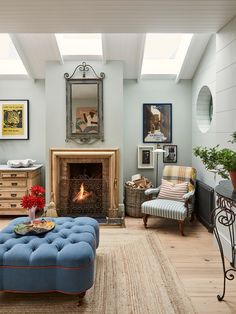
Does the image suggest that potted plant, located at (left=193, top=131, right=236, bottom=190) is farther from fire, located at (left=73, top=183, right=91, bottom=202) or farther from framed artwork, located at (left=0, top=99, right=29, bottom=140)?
framed artwork, located at (left=0, top=99, right=29, bottom=140)

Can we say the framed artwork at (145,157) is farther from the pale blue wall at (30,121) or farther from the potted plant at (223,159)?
the potted plant at (223,159)

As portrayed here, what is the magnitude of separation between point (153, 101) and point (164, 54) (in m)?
0.86

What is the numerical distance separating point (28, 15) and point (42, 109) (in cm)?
257

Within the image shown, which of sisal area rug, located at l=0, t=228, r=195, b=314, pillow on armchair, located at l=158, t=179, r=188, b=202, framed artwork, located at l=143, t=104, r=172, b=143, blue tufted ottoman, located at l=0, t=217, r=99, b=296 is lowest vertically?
sisal area rug, located at l=0, t=228, r=195, b=314

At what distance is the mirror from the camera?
16.1ft

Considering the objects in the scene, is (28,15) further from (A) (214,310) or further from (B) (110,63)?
(A) (214,310)

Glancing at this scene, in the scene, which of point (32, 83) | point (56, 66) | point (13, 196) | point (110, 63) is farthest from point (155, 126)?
point (13, 196)

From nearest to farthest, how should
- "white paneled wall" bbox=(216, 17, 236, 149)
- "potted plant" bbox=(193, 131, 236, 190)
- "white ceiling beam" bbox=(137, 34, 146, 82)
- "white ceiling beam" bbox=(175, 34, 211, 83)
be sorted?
"potted plant" bbox=(193, 131, 236, 190)
"white paneled wall" bbox=(216, 17, 236, 149)
"white ceiling beam" bbox=(137, 34, 146, 82)
"white ceiling beam" bbox=(175, 34, 211, 83)

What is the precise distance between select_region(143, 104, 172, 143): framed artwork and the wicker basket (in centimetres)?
105

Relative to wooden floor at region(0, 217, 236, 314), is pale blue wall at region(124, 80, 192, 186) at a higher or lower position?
higher

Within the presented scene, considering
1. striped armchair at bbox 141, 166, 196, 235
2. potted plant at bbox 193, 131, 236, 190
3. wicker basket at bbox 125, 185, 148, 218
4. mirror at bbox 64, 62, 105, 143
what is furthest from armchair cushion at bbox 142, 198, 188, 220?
potted plant at bbox 193, 131, 236, 190

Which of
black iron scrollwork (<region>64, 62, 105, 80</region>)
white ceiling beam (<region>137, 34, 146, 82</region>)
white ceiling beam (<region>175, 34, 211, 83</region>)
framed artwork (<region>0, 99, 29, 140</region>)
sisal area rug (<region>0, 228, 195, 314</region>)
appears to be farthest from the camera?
framed artwork (<region>0, 99, 29, 140</region>)

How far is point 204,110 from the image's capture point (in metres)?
5.06

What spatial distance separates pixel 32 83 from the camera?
5.47m
